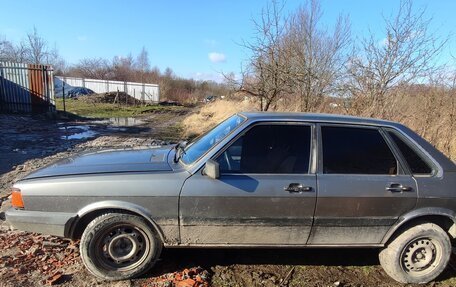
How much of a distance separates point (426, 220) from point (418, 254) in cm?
38

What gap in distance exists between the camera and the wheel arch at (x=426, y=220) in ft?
11.7

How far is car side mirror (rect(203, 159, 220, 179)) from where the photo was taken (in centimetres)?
320

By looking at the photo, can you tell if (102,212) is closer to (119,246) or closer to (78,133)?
(119,246)

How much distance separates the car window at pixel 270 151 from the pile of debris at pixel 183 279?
108 centimetres

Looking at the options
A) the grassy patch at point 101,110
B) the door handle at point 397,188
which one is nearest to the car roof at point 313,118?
the door handle at point 397,188

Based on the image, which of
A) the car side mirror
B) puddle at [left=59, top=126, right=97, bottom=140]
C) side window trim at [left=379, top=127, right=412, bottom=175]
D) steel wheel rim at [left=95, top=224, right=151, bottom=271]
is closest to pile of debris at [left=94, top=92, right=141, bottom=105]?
puddle at [left=59, top=126, right=97, bottom=140]

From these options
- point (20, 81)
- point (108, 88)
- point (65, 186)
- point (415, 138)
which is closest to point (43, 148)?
point (65, 186)

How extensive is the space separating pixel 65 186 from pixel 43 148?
27.6 ft

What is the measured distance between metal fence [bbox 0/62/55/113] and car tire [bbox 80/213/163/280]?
19561mm

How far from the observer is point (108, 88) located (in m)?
43.8

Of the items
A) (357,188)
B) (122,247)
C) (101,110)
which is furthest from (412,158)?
(101,110)

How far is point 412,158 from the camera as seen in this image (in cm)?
364

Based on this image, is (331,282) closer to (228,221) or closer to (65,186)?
(228,221)

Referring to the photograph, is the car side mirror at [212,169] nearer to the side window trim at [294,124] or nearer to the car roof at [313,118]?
the side window trim at [294,124]
